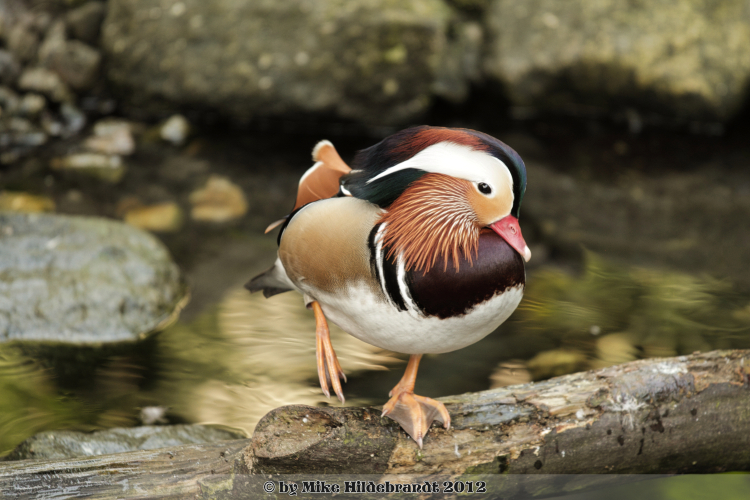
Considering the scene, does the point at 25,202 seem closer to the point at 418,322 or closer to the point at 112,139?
the point at 112,139

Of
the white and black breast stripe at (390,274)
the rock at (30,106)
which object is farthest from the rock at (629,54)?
the white and black breast stripe at (390,274)

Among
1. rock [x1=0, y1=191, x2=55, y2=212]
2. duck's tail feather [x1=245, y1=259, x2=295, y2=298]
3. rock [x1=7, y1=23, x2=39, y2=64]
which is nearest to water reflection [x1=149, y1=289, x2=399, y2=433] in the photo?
duck's tail feather [x1=245, y1=259, x2=295, y2=298]

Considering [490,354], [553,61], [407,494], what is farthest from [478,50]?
[407,494]

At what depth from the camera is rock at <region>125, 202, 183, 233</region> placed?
13.1 feet

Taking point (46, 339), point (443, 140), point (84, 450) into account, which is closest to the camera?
point (443, 140)

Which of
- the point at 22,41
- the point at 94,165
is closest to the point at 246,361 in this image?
the point at 94,165

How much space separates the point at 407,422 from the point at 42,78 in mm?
4697

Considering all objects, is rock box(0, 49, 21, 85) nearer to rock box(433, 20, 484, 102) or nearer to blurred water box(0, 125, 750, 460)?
blurred water box(0, 125, 750, 460)

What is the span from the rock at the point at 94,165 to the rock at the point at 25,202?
47 centimetres

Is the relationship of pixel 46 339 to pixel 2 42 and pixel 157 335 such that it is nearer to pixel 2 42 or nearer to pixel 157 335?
pixel 157 335

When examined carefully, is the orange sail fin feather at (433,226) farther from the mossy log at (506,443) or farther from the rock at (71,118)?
the rock at (71,118)

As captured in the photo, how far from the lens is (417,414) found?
1.85 meters

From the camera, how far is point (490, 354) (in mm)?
3037

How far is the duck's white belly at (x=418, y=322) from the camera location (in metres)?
1.61
